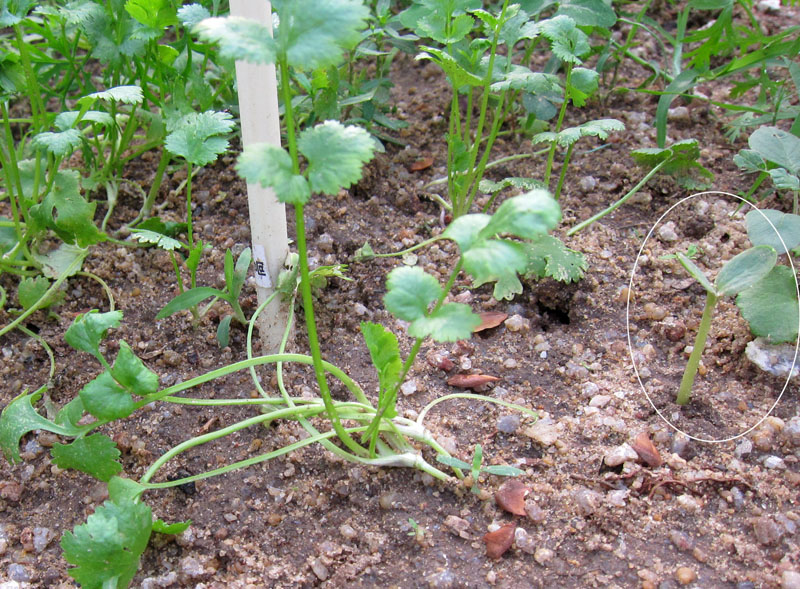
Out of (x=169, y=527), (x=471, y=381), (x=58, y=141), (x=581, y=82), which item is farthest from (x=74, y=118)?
(x=581, y=82)

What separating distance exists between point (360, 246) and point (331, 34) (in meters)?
0.86

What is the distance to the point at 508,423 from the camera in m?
1.38

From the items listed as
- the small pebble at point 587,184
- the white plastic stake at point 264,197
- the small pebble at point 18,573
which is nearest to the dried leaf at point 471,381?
the white plastic stake at point 264,197

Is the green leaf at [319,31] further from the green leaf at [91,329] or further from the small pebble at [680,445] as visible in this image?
the small pebble at [680,445]

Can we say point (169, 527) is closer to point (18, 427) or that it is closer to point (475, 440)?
point (18, 427)

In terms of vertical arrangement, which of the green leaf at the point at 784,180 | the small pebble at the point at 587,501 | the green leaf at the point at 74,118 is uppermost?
the green leaf at the point at 74,118

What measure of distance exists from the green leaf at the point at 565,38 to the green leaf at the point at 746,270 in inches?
20.7

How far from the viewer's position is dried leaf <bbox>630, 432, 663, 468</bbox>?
1.28 meters

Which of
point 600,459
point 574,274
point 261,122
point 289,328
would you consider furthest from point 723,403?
point 261,122

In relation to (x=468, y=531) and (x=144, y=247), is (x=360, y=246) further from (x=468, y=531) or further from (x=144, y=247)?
(x=468, y=531)

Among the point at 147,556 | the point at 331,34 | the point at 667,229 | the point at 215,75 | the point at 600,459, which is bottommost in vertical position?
the point at 147,556

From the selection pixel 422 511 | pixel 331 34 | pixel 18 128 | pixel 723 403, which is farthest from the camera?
pixel 18 128

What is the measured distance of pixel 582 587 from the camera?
1129 mm

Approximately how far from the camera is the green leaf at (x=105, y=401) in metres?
1.15
